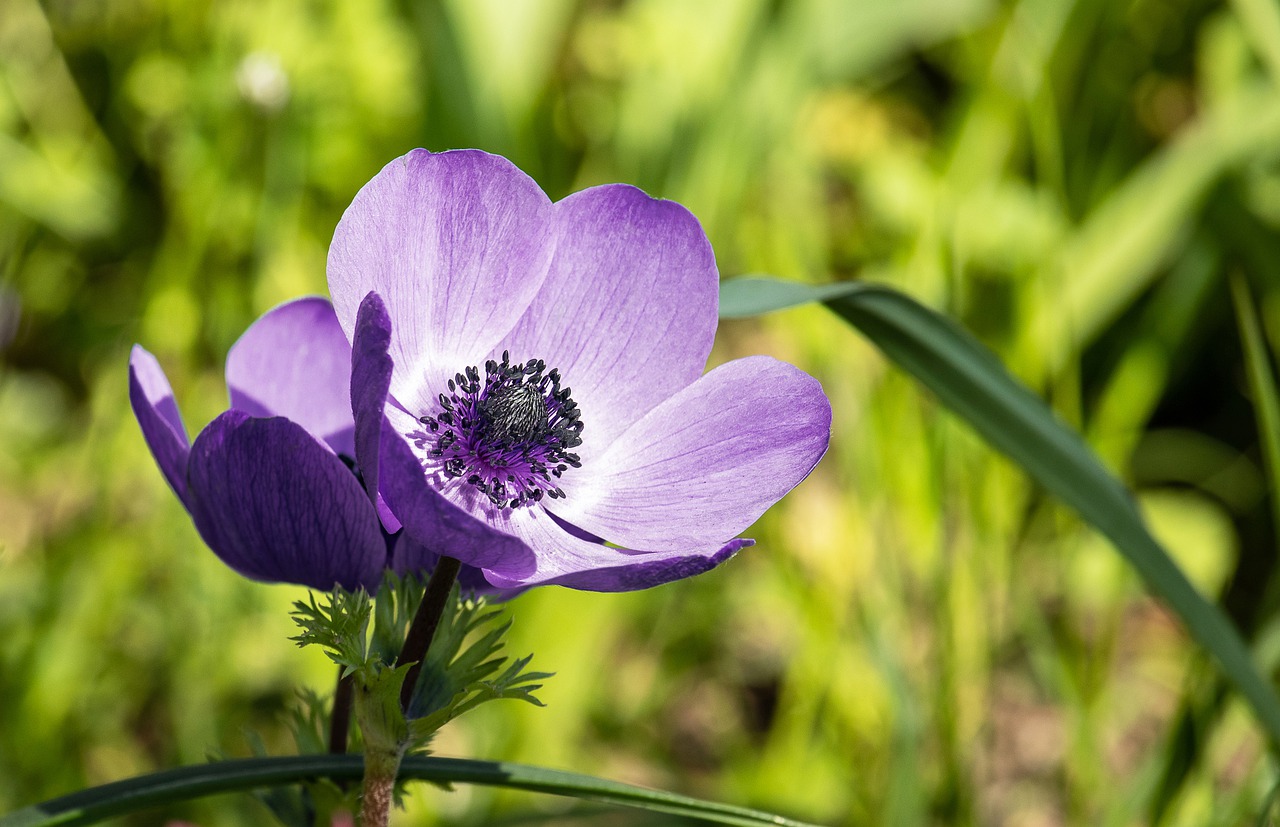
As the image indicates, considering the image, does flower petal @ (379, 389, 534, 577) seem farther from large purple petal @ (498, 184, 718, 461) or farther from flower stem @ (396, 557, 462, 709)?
large purple petal @ (498, 184, 718, 461)

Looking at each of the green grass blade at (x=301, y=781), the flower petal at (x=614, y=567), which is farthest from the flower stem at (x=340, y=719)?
the flower petal at (x=614, y=567)

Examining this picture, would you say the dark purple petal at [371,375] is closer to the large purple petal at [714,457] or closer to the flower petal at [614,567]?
the flower petal at [614,567]

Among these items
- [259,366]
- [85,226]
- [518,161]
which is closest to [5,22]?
[85,226]

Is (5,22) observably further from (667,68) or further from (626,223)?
(626,223)

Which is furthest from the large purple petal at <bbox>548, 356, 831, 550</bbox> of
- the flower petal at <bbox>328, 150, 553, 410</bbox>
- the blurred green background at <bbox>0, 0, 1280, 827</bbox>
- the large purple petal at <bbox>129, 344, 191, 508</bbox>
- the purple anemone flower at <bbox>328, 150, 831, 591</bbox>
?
the blurred green background at <bbox>0, 0, 1280, 827</bbox>

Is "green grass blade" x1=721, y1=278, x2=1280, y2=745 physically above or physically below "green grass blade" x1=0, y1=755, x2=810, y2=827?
above

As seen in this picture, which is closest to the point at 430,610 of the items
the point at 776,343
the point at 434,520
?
the point at 434,520
